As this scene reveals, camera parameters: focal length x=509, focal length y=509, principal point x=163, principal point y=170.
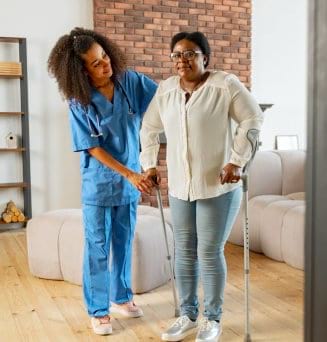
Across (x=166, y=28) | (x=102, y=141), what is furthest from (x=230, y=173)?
(x=166, y=28)

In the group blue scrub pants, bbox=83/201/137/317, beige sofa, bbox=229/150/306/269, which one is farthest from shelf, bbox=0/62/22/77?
blue scrub pants, bbox=83/201/137/317

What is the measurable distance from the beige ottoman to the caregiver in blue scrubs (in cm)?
45

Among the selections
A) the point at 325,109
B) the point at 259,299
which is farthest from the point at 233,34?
the point at 325,109

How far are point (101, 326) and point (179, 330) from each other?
37cm

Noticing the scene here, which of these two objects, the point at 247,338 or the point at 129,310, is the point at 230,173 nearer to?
the point at 247,338

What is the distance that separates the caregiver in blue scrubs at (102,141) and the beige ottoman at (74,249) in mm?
446

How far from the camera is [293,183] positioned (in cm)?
432

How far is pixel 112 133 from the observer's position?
92.1 inches

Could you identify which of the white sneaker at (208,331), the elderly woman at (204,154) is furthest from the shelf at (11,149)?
the white sneaker at (208,331)

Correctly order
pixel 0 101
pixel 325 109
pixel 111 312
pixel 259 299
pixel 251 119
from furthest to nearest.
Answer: pixel 0 101 < pixel 259 299 < pixel 111 312 < pixel 251 119 < pixel 325 109

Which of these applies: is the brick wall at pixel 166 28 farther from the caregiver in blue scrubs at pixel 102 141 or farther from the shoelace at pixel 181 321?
the shoelace at pixel 181 321

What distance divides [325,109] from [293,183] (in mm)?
3930

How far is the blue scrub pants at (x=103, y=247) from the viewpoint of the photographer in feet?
7.69

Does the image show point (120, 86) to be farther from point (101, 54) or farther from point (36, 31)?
point (36, 31)
